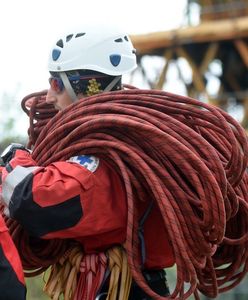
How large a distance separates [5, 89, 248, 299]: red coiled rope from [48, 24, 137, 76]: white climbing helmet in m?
0.24

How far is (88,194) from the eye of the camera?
4.13m

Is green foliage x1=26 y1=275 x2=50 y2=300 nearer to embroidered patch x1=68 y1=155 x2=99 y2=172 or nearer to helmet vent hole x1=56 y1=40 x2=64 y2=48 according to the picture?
helmet vent hole x1=56 y1=40 x2=64 y2=48

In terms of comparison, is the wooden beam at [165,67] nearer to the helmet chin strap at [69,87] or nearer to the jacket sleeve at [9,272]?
the helmet chin strap at [69,87]

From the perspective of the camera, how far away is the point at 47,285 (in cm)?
468

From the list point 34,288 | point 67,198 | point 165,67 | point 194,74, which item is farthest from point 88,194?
point 194,74

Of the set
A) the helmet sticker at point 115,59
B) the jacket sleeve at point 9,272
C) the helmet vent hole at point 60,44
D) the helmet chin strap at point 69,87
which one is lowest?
the jacket sleeve at point 9,272

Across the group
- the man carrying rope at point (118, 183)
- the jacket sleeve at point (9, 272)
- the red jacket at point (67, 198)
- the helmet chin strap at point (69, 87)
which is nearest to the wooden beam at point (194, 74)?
the man carrying rope at point (118, 183)

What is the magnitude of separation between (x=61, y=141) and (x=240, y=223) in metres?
1.08

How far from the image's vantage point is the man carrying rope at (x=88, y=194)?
407cm

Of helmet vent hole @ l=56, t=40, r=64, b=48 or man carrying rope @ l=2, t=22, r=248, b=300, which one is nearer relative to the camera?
man carrying rope @ l=2, t=22, r=248, b=300

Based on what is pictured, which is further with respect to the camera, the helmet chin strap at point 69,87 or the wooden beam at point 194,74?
the wooden beam at point 194,74

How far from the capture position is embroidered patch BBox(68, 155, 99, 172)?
419 centimetres

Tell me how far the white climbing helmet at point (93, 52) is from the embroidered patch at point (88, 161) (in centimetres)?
50

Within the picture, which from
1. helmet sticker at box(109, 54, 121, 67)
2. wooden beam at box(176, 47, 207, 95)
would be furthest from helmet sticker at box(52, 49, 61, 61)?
wooden beam at box(176, 47, 207, 95)
